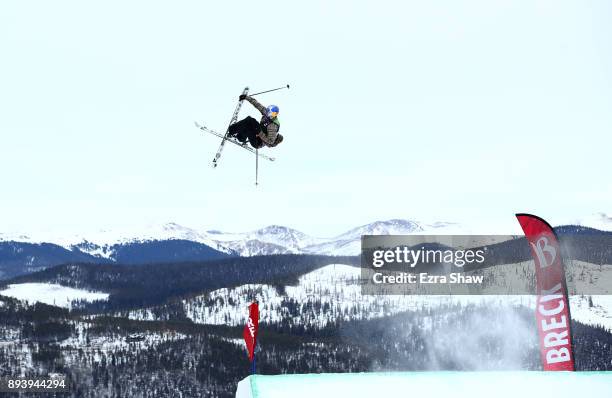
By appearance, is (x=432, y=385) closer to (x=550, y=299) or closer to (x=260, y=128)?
(x=260, y=128)

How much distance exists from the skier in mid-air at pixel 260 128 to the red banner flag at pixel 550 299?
1243cm

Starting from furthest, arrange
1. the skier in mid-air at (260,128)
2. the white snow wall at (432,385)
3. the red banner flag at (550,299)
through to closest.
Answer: the red banner flag at (550,299)
the skier in mid-air at (260,128)
the white snow wall at (432,385)

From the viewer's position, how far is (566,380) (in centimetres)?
2458

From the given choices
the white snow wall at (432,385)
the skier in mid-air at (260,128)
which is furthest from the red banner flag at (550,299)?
the skier in mid-air at (260,128)

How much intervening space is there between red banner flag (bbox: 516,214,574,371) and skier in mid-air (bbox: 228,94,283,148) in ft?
40.8

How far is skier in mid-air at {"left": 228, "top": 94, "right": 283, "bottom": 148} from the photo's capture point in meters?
27.3

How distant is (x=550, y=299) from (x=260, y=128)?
1517 centimetres

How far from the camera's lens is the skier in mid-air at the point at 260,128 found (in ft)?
89.6

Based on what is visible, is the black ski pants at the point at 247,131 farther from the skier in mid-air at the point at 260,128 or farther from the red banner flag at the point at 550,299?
the red banner flag at the point at 550,299

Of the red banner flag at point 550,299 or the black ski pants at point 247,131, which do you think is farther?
the red banner flag at point 550,299

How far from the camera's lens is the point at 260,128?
2736 cm

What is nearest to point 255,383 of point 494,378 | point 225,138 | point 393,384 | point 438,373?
point 393,384

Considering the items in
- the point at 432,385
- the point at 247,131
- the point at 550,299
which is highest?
the point at 247,131

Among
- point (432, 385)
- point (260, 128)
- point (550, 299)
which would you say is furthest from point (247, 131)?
point (550, 299)
